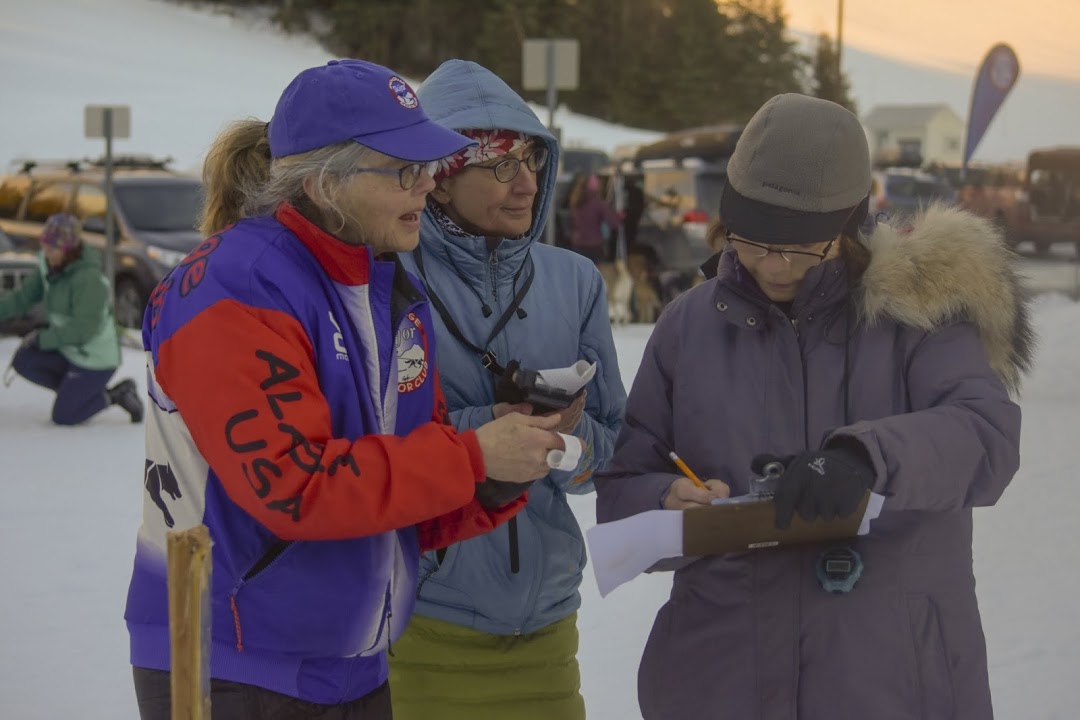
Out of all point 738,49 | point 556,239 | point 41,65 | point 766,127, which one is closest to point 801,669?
point 766,127

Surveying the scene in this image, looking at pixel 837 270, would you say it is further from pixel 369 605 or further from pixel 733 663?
pixel 369 605

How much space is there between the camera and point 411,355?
2121 millimetres

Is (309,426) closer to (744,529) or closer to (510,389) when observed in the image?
(510,389)

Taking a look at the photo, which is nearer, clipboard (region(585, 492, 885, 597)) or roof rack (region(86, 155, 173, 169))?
clipboard (region(585, 492, 885, 597))

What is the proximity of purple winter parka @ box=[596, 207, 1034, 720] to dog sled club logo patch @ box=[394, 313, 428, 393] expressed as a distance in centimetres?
49

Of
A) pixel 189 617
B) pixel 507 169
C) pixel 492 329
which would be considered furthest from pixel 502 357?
pixel 189 617

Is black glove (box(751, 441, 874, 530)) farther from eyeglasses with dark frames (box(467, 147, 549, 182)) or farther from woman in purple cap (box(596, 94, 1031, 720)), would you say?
eyeglasses with dark frames (box(467, 147, 549, 182))

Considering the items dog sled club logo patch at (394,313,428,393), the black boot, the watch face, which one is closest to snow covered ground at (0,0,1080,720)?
the black boot

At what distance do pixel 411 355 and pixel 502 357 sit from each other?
1.99ft

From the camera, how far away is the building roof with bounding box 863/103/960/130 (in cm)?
9538

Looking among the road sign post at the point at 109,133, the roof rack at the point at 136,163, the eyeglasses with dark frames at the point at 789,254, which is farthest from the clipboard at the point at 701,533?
the roof rack at the point at 136,163

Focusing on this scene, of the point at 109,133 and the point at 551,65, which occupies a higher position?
the point at 551,65

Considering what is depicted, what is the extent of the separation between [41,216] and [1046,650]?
13.4 m

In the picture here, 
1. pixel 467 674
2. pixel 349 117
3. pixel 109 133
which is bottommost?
pixel 467 674
